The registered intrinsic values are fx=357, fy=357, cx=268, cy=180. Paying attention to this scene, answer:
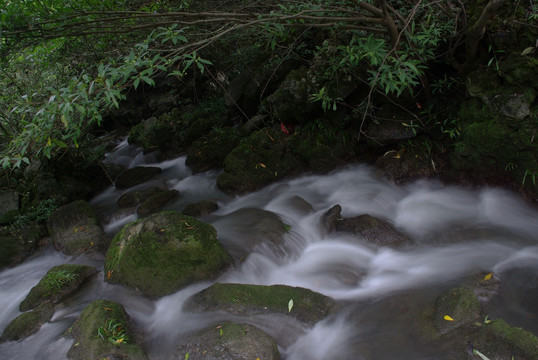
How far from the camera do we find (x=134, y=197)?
22.2 feet

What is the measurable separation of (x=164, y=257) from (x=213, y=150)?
402 centimetres

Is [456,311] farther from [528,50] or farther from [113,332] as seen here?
[528,50]

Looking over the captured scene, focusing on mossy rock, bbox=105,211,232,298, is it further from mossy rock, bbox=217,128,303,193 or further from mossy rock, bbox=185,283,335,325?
mossy rock, bbox=217,128,303,193

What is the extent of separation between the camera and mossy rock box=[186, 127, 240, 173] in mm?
7488

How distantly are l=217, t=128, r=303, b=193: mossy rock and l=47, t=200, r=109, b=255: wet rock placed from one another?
7.07 feet

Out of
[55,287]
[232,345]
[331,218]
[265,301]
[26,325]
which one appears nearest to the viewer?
[232,345]

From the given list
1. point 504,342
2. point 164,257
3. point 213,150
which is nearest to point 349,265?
point 504,342

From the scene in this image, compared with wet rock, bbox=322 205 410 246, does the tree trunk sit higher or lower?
higher

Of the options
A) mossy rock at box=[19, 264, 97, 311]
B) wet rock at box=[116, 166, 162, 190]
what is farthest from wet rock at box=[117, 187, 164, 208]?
mossy rock at box=[19, 264, 97, 311]

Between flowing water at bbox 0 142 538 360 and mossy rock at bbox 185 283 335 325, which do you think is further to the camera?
mossy rock at bbox 185 283 335 325

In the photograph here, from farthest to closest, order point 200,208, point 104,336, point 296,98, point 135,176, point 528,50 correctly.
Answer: point 135,176
point 296,98
point 200,208
point 528,50
point 104,336

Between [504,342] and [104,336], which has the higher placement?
[104,336]

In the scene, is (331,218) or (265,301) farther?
(331,218)

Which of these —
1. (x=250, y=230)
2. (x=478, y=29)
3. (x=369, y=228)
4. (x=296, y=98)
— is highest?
(x=478, y=29)
